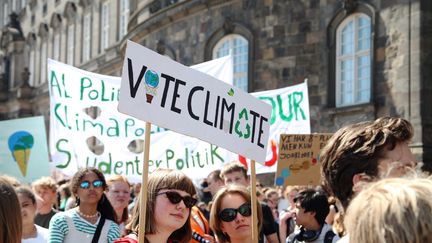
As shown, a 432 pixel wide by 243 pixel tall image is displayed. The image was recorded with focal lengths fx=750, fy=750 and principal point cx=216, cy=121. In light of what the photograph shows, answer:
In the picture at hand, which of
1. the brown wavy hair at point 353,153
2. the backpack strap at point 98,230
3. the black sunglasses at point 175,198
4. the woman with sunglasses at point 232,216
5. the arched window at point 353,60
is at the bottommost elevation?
the backpack strap at point 98,230

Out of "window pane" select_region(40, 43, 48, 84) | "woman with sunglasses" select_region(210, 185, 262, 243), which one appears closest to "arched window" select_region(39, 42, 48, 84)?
"window pane" select_region(40, 43, 48, 84)

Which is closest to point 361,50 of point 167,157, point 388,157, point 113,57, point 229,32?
point 229,32

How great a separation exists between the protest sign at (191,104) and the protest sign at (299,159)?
3.09 meters

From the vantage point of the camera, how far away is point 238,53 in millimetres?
18422

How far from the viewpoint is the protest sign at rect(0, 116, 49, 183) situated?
10.6 metres

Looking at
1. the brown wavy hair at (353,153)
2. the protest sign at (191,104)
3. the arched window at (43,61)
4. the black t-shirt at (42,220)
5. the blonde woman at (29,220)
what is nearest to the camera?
the brown wavy hair at (353,153)

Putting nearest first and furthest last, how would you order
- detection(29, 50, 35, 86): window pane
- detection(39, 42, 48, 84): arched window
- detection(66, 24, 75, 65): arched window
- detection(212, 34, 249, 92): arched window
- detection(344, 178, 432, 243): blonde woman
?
detection(344, 178, 432, 243): blonde woman, detection(212, 34, 249, 92): arched window, detection(66, 24, 75, 65): arched window, detection(39, 42, 48, 84): arched window, detection(29, 50, 35, 86): window pane

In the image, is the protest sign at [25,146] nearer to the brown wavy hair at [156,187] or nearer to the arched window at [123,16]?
the brown wavy hair at [156,187]

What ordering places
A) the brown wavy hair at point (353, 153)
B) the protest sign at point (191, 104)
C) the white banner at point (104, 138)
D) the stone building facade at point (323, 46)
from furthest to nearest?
the stone building facade at point (323, 46), the white banner at point (104, 138), the protest sign at point (191, 104), the brown wavy hair at point (353, 153)

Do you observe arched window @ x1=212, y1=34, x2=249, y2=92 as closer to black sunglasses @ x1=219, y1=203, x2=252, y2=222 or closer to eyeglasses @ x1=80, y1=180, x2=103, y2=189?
eyeglasses @ x1=80, y1=180, x2=103, y2=189

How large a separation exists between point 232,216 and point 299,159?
3.23m

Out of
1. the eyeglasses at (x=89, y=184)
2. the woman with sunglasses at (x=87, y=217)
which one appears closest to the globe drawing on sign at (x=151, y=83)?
the woman with sunglasses at (x=87, y=217)

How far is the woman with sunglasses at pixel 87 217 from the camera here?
17.9ft

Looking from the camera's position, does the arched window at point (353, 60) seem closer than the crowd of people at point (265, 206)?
No
